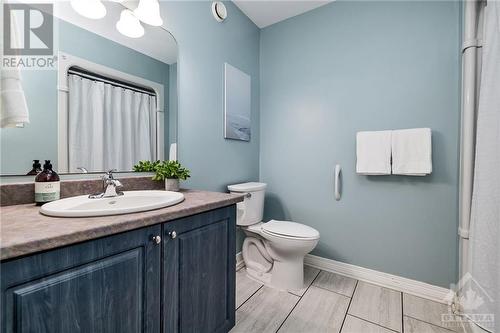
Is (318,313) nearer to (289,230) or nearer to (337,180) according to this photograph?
(289,230)

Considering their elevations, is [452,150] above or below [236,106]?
below

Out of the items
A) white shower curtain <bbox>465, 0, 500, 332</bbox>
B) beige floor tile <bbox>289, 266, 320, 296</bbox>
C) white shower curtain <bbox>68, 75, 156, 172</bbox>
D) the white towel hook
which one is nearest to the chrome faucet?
white shower curtain <bbox>68, 75, 156, 172</bbox>

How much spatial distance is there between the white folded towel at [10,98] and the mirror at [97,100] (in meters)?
0.12

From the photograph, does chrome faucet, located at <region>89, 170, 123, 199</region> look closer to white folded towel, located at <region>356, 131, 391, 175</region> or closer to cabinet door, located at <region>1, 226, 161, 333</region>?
cabinet door, located at <region>1, 226, 161, 333</region>

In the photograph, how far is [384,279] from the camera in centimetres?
177

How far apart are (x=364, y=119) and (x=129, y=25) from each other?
184 cm

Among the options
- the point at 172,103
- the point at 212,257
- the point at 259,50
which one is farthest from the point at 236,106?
the point at 212,257

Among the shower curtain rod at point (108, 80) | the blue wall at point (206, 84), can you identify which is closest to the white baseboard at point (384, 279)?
the blue wall at point (206, 84)

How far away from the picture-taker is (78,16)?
1.08 metres

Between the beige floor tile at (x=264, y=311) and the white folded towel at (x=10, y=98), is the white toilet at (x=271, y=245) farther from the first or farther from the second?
the white folded towel at (x=10, y=98)

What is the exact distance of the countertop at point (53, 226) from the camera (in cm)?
52

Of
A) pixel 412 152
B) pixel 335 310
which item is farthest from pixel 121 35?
pixel 335 310

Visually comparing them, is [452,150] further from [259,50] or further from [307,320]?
[259,50]

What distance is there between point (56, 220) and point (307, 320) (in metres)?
1.46
